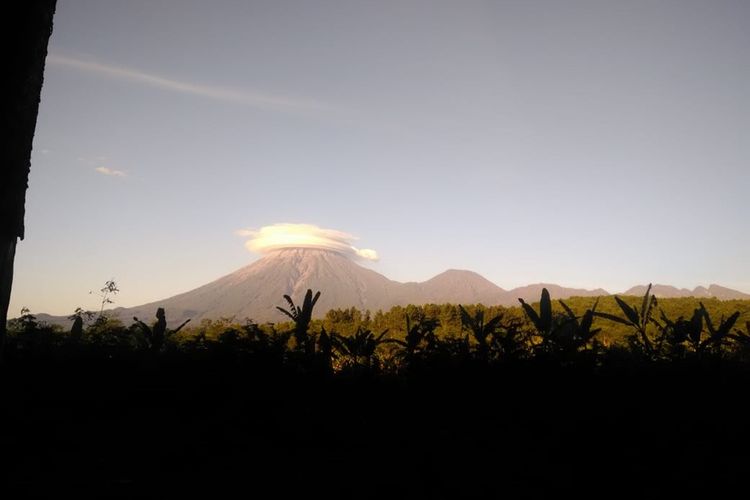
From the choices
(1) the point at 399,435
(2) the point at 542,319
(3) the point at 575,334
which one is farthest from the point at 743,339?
(1) the point at 399,435

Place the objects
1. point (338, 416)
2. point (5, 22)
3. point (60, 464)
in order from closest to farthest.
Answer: point (5, 22) → point (60, 464) → point (338, 416)

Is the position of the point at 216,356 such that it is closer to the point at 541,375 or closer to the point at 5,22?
the point at 541,375

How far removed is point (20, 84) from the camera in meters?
1.27

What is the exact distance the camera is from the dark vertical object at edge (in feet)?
4.00

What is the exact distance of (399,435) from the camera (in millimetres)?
3227

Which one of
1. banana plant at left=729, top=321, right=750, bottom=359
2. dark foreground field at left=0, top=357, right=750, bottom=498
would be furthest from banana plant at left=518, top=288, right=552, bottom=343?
banana plant at left=729, top=321, right=750, bottom=359

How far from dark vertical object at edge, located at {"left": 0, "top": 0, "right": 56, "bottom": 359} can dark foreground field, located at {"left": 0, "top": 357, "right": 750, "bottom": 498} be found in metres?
1.79

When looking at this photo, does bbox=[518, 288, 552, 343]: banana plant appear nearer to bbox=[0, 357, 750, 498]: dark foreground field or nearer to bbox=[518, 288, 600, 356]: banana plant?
bbox=[518, 288, 600, 356]: banana plant

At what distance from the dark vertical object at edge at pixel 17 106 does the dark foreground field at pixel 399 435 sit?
1.79 meters

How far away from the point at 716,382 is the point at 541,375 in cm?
172

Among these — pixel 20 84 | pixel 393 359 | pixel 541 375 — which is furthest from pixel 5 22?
pixel 393 359

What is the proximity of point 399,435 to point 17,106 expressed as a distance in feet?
10.1

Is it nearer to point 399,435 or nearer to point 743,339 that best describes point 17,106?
point 399,435

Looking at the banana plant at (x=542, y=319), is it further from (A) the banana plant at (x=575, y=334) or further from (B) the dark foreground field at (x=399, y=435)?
(B) the dark foreground field at (x=399, y=435)
